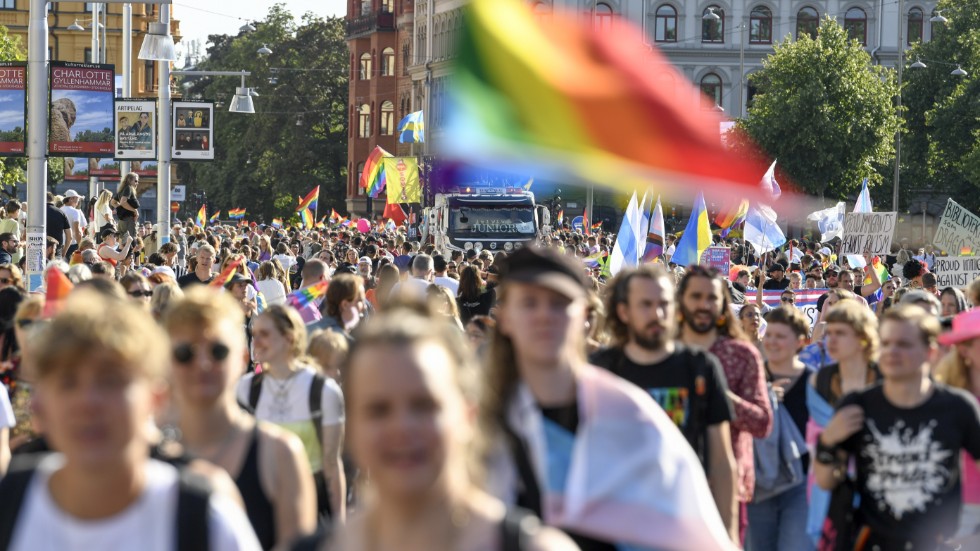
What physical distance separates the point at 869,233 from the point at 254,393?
17990 millimetres

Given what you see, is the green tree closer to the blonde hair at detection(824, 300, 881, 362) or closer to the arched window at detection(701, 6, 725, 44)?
the arched window at detection(701, 6, 725, 44)

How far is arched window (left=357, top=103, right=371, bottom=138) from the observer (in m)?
102

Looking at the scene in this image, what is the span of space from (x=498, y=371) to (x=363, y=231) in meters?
51.6

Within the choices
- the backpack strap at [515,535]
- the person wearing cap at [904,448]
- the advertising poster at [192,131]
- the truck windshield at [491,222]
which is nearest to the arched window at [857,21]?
the truck windshield at [491,222]

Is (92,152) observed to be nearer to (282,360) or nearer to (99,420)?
(282,360)

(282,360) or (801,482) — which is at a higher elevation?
(282,360)

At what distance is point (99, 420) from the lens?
3154mm

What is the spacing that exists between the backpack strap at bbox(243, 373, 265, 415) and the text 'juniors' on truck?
34.2 metres

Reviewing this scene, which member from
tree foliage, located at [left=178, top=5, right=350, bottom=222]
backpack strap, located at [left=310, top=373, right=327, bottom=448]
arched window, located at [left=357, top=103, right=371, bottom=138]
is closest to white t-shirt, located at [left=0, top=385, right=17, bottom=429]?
backpack strap, located at [left=310, top=373, right=327, bottom=448]

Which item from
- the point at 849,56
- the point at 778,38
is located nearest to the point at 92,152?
the point at 849,56

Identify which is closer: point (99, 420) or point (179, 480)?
point (99, 420)

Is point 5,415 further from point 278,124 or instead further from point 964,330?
point 278,124

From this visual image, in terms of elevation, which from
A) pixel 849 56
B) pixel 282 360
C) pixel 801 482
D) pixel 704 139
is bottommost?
pixel 801 482

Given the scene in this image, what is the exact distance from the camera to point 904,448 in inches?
235
